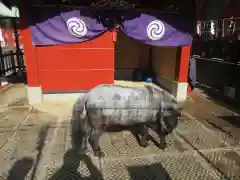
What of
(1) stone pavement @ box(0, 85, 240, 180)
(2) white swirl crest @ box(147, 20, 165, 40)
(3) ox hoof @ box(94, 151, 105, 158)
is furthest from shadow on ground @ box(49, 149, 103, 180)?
(2) white swirl crest @ box(147, 20, 165, 40)

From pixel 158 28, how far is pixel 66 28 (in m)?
2.95

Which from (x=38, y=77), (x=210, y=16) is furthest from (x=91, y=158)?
(x=210, y=16)

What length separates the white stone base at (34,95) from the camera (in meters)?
7.36

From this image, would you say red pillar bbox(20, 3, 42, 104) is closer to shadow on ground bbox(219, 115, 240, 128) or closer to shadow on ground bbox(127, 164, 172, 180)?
shadow on ground bbox(127, 164, 172, 180)

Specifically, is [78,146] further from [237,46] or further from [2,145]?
[237,46]

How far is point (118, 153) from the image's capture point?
15.1ft

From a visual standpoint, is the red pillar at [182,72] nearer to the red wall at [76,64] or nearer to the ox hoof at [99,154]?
the red wall at [76,64]

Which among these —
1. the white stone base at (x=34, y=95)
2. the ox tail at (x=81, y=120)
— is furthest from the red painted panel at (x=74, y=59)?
the ox tail at (x=81, y=120)

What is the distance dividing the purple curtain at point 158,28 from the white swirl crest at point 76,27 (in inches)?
47.4

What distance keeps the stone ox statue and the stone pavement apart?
55cm

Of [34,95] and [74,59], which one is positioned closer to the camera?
[34,95]

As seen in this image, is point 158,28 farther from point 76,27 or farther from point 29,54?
point 29,54

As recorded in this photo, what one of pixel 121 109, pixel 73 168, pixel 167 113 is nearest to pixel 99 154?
pixel 73 168

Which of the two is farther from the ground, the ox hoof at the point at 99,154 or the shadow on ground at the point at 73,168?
the ox hoof at the point at 99,154
